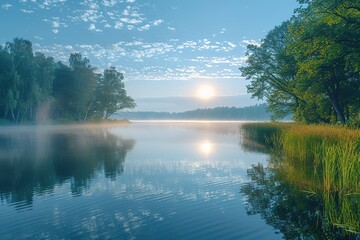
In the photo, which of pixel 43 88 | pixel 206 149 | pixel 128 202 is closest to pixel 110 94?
pixel 43 88

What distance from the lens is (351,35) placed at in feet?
69.1

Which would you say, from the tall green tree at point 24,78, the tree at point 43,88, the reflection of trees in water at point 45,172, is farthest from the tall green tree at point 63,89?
the reflection of trees in water at point 45,172

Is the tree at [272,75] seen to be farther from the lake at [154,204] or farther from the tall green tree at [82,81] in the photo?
the tall green tree at [82,81]

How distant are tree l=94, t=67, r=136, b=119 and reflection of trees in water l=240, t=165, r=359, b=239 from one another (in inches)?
3696

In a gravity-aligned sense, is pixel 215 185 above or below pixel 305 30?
below

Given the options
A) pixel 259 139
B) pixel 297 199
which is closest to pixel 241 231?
pixel 297 199

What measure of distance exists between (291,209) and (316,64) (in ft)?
58.4

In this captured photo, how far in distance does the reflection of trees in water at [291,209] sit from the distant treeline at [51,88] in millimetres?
69743

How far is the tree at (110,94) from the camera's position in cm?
10094

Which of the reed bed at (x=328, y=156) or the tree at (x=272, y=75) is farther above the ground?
the tree at (x=272, y=75)

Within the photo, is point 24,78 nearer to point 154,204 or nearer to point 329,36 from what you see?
point 329,36

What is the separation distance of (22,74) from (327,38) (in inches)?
2837

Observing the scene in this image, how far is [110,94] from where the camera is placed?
101 metres

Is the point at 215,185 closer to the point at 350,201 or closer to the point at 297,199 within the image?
the point at 297,199
